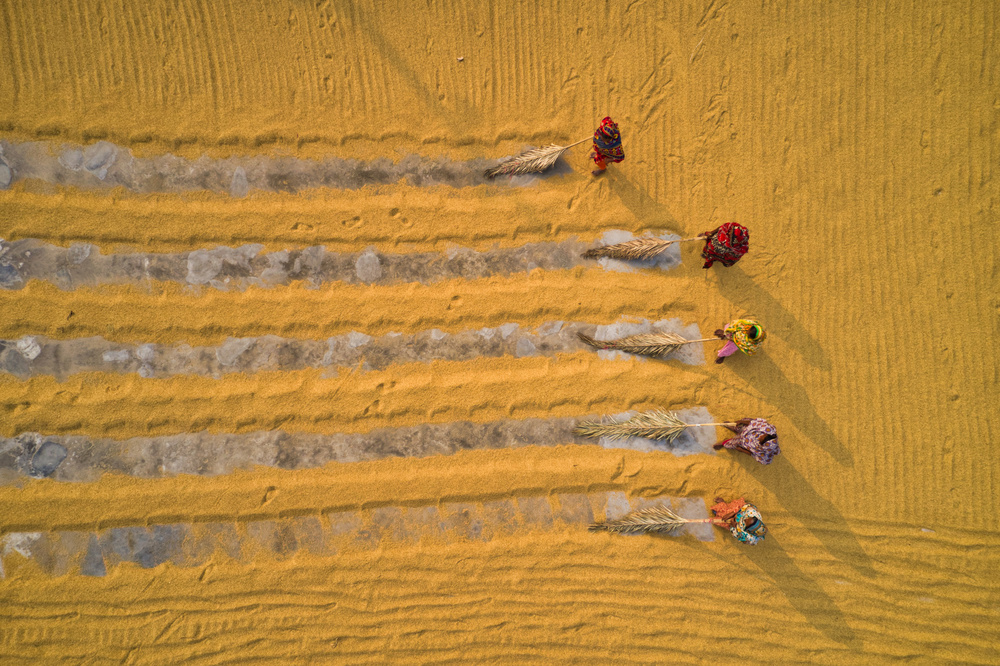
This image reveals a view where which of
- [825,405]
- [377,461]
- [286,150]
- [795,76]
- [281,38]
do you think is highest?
[281,38]

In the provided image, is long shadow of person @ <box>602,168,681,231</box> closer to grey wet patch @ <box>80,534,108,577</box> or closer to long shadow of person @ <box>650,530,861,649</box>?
long shadow of person @ <box>650,530,861,649</box>

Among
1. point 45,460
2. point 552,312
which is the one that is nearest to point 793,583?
point 552,312

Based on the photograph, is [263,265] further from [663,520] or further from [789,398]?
[789,398]

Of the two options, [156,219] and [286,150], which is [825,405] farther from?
[156,219]

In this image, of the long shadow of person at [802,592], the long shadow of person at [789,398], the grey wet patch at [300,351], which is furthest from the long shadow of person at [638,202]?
the long shadow of person at [802,592]

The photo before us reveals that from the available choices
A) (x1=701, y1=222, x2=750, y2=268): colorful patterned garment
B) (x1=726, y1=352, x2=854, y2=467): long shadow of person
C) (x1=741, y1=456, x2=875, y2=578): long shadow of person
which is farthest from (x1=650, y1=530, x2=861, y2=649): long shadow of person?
(x1=701, y1=222, x2=750, y2=268): colorful patterned garment

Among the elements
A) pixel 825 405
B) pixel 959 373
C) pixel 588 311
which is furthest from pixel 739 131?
pixel 959 373
